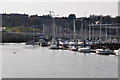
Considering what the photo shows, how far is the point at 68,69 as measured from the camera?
35719 millimetres

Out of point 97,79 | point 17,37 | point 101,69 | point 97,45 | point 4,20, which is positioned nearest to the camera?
point 97,79

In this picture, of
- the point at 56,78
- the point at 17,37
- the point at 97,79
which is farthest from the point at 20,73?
the point at 17,37

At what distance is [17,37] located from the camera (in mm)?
111250

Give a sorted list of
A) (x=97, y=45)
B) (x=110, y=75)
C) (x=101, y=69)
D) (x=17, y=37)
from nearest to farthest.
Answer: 1. (x=110, y=75)
2. (x=101, y=69)
3. (x=97, y=45)
4. (x=17, y=37)

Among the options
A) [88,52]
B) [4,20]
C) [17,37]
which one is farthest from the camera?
[4,20]

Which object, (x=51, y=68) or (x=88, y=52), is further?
(x=88, y=52)

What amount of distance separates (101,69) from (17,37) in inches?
3021

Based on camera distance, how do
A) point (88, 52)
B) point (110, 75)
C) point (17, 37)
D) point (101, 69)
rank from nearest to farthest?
point (110, 75) → point (101, 69) → point (88, 52) → point (17, 37)

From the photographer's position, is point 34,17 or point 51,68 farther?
point 34,17

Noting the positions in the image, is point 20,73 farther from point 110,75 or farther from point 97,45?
point 97,45

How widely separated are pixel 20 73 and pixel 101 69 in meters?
6.54

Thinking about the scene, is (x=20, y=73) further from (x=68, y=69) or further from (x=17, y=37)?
(x=17, y=37)

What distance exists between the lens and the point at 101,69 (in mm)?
35688

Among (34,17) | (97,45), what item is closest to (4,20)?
(34,17)
